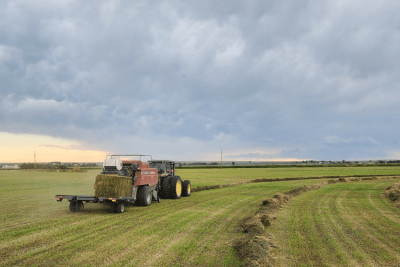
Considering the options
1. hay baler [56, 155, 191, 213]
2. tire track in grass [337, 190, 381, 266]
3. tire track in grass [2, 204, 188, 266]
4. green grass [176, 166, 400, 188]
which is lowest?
green grass [176, 166, 400, 188]

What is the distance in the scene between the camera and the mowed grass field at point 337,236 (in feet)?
19.9

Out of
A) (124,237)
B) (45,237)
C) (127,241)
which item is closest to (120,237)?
(124,237)

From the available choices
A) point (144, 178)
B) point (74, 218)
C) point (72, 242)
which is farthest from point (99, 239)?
point (144, 178)

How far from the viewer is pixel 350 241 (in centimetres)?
739

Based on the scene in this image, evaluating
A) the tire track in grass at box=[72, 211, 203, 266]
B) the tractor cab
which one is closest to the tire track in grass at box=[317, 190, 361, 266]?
the tire track in grass at box=[72, 211, 203, 266]

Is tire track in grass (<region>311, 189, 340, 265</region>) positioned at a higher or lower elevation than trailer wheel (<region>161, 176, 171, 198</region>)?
lower

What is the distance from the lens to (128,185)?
12203mm

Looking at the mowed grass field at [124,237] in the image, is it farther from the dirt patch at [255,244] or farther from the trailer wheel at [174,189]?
the trailer wheel at [174,189]

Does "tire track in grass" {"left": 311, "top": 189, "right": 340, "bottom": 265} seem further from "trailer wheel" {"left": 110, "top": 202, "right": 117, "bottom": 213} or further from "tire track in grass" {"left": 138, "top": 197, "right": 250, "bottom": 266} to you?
"trailer wheel" {"left": 110, "top": 202, "right": 117, "bottom": 213}

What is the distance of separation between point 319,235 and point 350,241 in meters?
0.81

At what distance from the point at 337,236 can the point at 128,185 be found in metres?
8.29

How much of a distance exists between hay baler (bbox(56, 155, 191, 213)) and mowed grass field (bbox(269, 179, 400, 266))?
6359mm

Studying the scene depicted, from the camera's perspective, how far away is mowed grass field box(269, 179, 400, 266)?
607cm

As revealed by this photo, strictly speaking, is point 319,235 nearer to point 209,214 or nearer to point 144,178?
point 209,214
